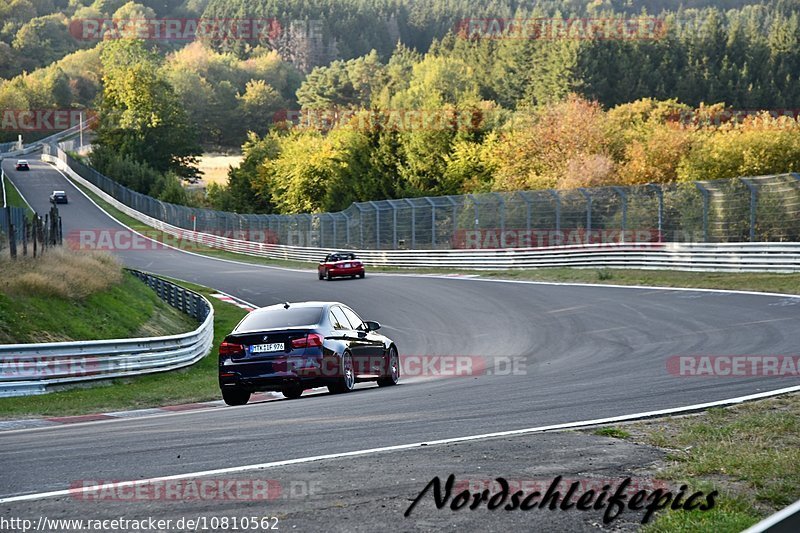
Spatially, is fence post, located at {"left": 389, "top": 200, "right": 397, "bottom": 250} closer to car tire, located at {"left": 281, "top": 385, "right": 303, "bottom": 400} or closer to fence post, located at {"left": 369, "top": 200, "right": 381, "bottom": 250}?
fence post, located at {"left": 369, "top": 200, "right": 381, "bottom": 250}

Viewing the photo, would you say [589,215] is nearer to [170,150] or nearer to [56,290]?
[56,290]

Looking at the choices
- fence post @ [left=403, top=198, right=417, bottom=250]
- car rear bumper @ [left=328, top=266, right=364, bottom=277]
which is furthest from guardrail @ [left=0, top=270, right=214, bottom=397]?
fence post @ [left=403, top=198, right=417, bottom=250]

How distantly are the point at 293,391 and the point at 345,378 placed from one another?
731 mm

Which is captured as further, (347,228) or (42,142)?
(42,142)

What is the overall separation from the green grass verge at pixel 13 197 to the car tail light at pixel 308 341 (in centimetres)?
7076

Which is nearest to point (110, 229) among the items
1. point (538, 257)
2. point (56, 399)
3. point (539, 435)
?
point (538, 257)

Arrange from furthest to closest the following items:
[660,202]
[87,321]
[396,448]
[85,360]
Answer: [660,202] < [87,321] < [85,360] < [396,448]

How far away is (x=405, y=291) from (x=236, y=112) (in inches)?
5701

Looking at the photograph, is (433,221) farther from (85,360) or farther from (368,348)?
(368,348)

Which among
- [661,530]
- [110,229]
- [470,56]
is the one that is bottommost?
[110,229]

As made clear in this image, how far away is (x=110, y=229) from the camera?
79.9m

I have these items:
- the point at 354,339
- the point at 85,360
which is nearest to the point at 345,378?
the point at 354,339

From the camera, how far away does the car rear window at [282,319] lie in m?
13.7

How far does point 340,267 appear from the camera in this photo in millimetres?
43656
